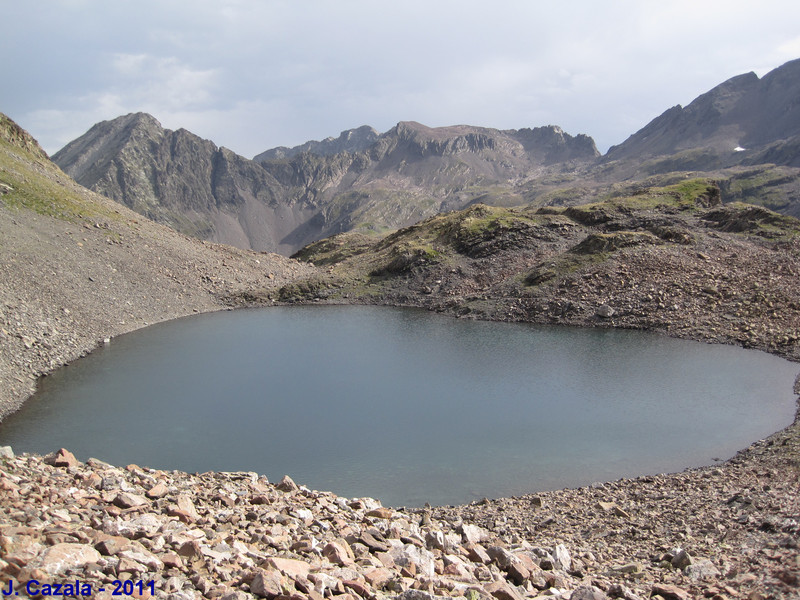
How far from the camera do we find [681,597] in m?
13.7

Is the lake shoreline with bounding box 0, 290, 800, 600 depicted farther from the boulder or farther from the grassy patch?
the grassy patch

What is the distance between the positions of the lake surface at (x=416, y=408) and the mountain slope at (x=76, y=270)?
3.03 m

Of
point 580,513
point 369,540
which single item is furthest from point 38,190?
point 580,513

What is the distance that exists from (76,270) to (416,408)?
45.4 meters

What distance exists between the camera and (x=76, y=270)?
2381 inches

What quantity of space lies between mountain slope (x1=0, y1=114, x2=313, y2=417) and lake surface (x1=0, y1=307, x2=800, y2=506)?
3.03 m

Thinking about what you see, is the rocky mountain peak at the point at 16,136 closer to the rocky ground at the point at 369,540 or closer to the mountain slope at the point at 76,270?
the mountain slope at the point at 76,270

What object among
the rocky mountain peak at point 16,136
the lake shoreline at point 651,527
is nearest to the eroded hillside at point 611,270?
the lake shoreline at point 651,527

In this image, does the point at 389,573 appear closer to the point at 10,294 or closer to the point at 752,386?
the point at 752,386

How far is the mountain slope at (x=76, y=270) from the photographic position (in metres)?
44.1

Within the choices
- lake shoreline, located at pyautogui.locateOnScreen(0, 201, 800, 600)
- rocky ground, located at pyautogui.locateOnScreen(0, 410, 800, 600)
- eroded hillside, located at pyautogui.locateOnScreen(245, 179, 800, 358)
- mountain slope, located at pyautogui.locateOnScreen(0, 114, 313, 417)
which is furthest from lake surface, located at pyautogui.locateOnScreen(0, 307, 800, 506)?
eroded hillside, located at pyautogui.locateOnScreen(245, 179, 800, 358)

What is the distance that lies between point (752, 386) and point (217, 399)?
40985 millimetres

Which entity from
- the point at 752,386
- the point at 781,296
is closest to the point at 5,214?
the point at 752,386

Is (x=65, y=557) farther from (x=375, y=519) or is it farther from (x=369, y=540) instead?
(x=375, y=519)
